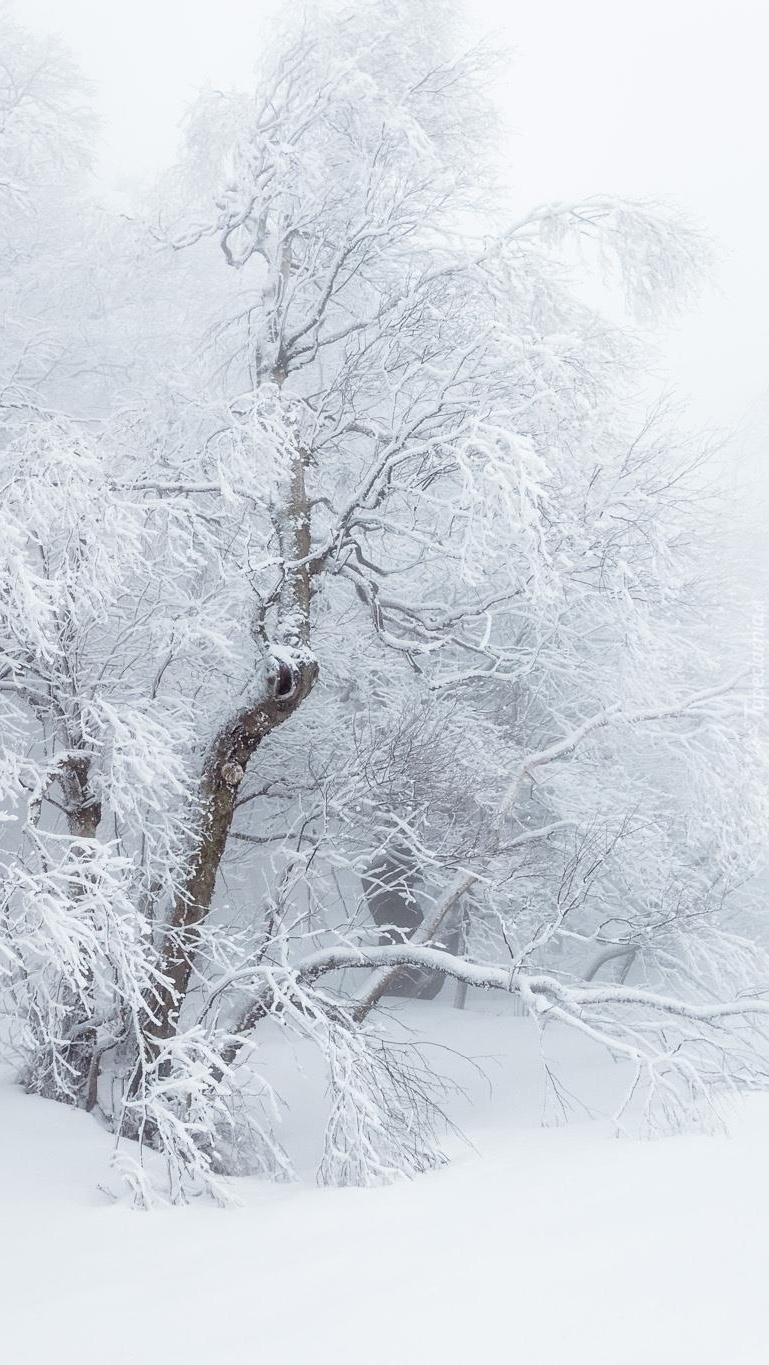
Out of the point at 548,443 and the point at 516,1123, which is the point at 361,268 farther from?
the point at 516,1123

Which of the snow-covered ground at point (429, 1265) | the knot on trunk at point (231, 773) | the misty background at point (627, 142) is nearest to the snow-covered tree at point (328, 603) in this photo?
the knot on trunk at point (231, 773)

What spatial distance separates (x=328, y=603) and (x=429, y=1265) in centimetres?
734

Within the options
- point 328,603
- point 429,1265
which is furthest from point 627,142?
point 429,1265

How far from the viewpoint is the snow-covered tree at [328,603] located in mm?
5535

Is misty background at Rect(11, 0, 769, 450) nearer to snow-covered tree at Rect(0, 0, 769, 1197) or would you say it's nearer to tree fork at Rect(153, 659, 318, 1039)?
snow-covered tree at Rect(0, 0, 769, 1197)

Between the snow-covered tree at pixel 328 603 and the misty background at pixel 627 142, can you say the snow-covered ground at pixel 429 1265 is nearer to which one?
the snow-covered tree at pixel 328 603

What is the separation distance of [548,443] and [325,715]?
384 cm

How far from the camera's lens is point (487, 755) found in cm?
911

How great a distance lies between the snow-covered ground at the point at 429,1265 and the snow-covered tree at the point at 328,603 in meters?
0.60

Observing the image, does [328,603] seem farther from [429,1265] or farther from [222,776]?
[429,1265]

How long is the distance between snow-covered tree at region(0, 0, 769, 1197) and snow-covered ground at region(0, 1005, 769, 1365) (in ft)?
1.96

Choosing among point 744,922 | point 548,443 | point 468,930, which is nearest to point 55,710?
point 548,443

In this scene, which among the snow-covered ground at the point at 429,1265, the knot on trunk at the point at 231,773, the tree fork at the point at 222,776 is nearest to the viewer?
the snow-covered ground at the point at 429,1265

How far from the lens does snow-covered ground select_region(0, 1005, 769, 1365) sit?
2.69 m
